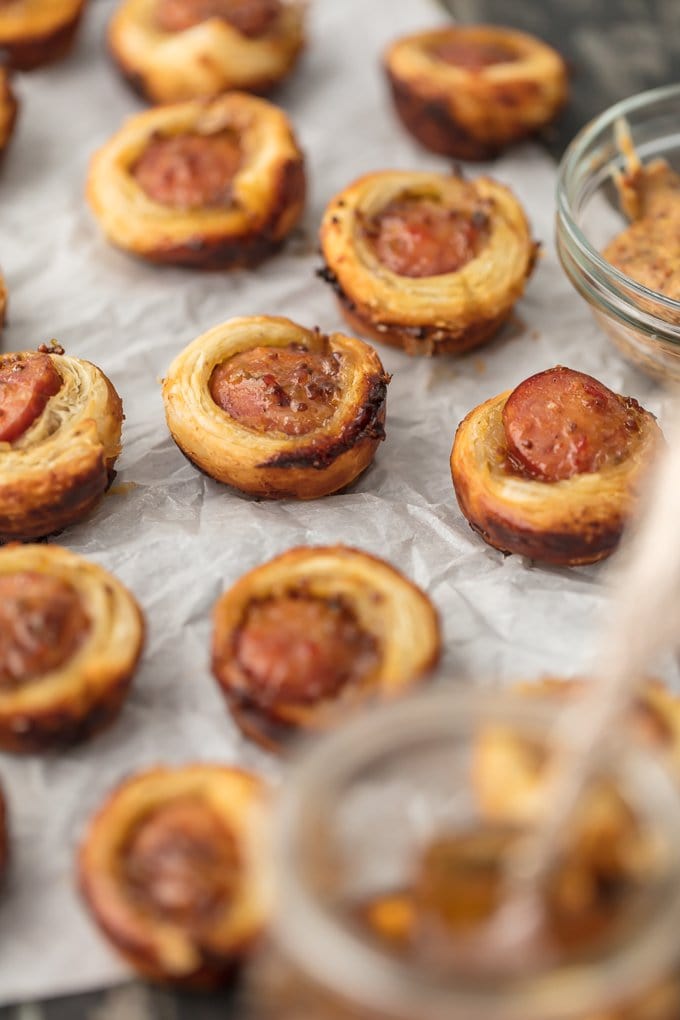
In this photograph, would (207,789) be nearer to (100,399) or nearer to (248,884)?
(248,884)

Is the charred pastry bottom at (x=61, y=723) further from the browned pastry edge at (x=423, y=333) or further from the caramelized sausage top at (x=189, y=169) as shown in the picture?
the caramelized sausage top at (x=189, y=169)

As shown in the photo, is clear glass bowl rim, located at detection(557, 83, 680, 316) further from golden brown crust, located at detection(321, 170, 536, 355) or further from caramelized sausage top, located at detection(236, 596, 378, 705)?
caramelized sausage top, located at detection(236, 596, 378, 705)

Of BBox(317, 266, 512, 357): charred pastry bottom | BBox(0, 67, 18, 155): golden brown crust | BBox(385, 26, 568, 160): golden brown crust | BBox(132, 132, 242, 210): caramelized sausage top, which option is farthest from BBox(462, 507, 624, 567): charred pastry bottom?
BBox(0, 67, 18, 155): golden brown crust

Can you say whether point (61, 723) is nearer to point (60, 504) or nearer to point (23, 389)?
point (60, 504)

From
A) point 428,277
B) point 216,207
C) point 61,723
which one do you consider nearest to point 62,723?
point 61,723


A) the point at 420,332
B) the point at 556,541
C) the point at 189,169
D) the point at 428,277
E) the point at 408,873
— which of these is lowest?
the point at 556,541
